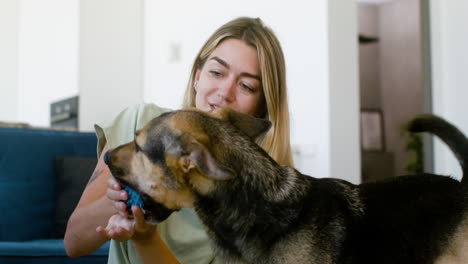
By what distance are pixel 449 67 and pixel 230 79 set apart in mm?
2097

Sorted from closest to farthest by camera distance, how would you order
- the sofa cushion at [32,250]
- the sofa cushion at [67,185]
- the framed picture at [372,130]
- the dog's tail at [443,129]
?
the dog's tail at [443,129], the sofa cushion at [32,250], the sofa cushion at [67,185], the framed picture at [372,130]

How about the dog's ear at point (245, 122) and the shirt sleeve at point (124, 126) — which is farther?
the shirt sleeve at point (124, 126)

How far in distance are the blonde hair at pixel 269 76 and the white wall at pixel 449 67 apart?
5.78 feet

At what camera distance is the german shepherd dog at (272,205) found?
4.64ft

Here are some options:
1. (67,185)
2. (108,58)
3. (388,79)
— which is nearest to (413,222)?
(67,185)

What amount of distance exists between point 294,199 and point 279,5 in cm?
273

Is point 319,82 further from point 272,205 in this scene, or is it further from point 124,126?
point 272,205

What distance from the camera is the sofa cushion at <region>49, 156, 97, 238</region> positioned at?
126 inches

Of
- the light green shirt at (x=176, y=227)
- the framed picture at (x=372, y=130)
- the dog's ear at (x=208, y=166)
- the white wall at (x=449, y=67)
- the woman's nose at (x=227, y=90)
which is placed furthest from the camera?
the framed picture at (x=372, y=130)

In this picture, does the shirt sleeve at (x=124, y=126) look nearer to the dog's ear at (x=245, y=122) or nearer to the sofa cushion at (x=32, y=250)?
the dog's ear at (x=245, y=122)

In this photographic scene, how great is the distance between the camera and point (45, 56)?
5.58 meters

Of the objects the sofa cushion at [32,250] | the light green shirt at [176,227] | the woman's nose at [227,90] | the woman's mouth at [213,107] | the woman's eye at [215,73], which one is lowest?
the sofa cushion at [32,250]

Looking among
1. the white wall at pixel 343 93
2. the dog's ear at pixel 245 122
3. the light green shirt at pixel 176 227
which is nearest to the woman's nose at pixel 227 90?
the light green shirt at pixel 176 227

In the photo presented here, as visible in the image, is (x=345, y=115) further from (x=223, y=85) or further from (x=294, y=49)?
(x=223, y=85)
